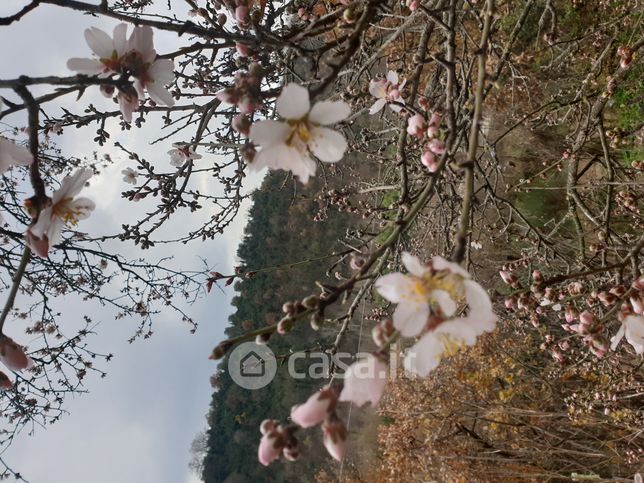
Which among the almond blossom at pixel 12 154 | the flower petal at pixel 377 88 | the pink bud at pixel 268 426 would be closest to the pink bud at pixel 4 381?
the almond blossom at pixel 12 154

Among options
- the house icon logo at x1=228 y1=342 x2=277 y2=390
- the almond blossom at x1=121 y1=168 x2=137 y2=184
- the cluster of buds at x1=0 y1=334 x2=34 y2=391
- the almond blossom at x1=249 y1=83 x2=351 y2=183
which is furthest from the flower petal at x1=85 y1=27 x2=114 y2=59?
the house icon logo at x1=228 y1=342 x2=277 y2=390

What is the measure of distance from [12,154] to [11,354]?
0.44 metres

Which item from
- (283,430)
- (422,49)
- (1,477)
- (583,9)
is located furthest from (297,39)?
(583,9)

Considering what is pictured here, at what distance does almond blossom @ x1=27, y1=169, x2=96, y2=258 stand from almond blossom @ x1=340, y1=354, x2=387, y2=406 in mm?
699

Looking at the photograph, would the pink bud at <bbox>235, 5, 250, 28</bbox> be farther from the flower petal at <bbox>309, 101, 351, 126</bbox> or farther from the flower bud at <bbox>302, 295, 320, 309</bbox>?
the flower bud at <bbox>302, 295, 320, 309</bbox>

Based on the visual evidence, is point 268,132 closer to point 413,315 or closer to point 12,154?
point 413,315

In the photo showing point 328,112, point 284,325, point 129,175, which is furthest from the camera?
point 129,175

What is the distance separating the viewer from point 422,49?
1.79 meters

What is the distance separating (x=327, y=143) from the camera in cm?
110

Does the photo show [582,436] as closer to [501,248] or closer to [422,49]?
[501,248]

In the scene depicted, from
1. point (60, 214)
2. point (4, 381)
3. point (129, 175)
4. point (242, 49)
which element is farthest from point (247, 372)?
point (4, 381)

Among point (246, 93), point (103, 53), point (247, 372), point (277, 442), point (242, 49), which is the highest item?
point (247, 372)

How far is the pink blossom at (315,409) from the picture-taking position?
81 centimetres

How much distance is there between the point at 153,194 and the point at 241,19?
1.37 meters
